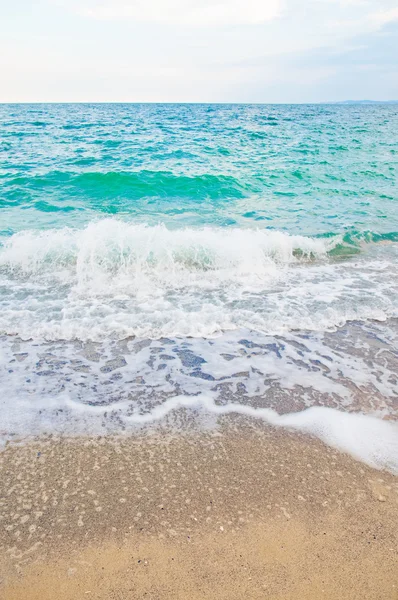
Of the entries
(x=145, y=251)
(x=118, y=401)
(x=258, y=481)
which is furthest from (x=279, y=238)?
(x=258, y=481)

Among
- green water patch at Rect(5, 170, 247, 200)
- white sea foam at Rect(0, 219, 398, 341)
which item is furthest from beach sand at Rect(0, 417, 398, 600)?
green water patch at Rect(5, 170, 247, 200)

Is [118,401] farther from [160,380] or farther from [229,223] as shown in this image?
[229,223]

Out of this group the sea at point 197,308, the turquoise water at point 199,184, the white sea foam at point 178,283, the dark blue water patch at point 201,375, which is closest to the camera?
the sea at point 197,308

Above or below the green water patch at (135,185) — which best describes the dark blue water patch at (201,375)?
below

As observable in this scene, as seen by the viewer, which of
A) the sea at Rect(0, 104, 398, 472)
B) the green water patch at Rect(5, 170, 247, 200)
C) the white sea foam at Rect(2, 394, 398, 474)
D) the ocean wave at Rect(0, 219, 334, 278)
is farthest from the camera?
the green water patch at Rect(5, 170, 247, 200)

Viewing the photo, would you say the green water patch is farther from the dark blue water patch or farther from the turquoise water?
the dark blue water patch

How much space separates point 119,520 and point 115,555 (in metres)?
0.20

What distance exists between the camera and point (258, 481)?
2.40 metres

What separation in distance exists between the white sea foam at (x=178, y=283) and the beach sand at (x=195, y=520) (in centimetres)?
175

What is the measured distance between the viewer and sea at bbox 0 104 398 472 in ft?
10.1

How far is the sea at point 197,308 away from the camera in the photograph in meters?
3.07

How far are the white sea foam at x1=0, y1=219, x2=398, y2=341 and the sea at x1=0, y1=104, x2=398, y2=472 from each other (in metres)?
0.03

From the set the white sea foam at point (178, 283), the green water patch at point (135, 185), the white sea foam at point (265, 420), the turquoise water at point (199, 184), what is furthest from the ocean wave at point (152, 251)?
the green water patch at point (135, 185)

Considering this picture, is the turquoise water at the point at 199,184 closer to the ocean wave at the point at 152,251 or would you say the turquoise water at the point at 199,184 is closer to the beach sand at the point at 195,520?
the ocean wave at the point at 152,251
